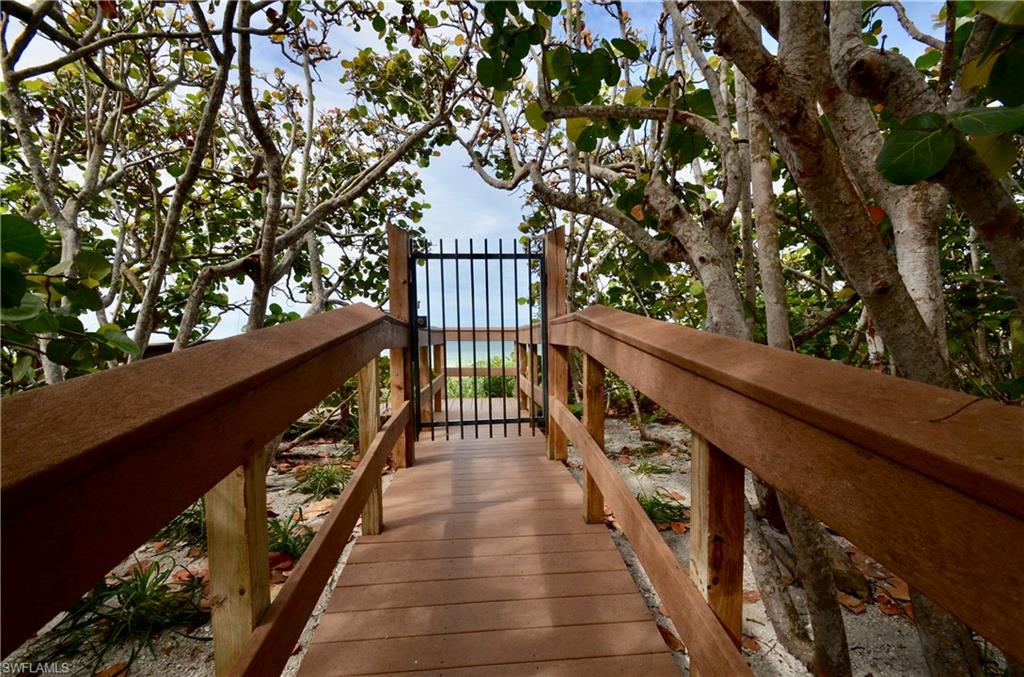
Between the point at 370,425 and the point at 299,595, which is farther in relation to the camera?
the point at 370,425

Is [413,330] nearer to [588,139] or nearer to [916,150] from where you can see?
[588,139]

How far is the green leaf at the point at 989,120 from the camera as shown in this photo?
1.96ft

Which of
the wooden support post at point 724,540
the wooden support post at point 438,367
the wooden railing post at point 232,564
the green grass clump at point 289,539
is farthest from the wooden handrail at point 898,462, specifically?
→ the wooden support post at point 438,367

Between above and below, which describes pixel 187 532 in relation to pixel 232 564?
below

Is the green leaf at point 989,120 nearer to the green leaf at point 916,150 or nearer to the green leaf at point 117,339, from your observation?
the green leaf at point 916,150

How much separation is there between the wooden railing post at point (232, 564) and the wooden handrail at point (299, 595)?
0.04 m

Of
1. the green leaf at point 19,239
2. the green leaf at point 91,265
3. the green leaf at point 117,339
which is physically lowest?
the green leaf at point 117,339

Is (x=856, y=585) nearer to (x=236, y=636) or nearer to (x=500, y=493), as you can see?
(x=500, y=493)

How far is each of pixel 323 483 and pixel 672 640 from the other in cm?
254

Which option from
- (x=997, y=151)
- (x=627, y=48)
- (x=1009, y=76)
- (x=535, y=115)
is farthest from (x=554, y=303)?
(x=1009, y=76)

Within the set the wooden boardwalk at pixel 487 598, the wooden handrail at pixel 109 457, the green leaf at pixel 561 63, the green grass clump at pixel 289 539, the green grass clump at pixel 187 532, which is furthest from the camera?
the green grass clump at pixel 187 532

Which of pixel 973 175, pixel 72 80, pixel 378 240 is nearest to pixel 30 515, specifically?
pixel 973 175

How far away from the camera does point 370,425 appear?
195cm

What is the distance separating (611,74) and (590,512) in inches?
71.4
